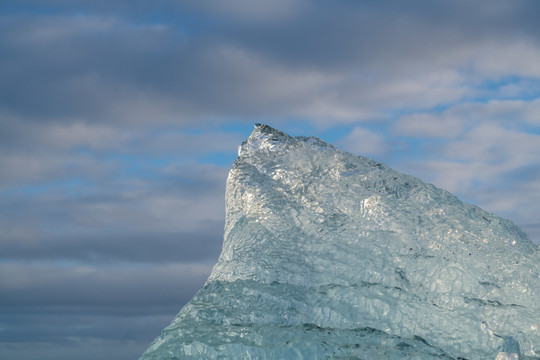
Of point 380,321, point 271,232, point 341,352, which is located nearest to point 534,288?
point 380,321

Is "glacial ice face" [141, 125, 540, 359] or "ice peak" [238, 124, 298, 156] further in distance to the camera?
"ice peak" [238, 124, 298, 156]

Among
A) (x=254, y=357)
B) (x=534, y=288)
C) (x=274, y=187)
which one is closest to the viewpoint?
(x=254, y=357)

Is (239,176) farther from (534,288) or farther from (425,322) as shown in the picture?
(534,288)

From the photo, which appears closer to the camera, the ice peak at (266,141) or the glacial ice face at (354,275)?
the glacial ice face at (354,275)

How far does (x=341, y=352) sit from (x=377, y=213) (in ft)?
13.8

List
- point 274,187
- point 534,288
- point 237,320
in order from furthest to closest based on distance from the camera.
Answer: point 274,187
point 534,288
point 237,320

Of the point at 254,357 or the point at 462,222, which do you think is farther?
the point at 462,222

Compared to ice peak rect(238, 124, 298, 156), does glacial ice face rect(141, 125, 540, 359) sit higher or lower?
lower

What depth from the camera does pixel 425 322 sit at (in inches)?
611

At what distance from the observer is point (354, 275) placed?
16.1 metres

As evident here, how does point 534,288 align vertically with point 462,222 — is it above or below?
below

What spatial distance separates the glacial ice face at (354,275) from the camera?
15.0 meters

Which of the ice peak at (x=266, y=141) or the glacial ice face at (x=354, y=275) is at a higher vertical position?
the ice peak at (x=266, y=141)

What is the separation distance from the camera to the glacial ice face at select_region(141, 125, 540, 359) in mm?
14992
